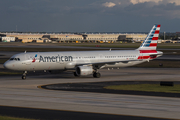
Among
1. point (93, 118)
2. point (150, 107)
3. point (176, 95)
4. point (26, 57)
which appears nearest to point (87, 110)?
point (93, 118)

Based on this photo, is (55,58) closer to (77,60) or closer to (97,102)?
(77,60)

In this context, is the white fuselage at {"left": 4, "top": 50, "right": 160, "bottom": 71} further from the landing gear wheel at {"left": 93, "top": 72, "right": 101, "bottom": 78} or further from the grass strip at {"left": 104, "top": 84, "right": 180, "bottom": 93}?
the grass strip at {"left": 104, "top": 84, "right": 180, "bottom": 93}

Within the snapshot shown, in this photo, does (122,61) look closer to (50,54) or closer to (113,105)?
(50,54)

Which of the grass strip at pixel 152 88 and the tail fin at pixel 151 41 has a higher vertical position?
the tail fin at pixel 151 41

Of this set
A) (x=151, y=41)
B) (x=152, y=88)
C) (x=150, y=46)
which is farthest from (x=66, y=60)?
(x=151, y=41)

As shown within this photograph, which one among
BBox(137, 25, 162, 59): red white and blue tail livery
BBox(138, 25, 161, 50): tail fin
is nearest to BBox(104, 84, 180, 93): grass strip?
BBox(137, 25, 162, 59): red white and blue tail livery

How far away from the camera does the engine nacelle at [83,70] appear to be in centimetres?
4828

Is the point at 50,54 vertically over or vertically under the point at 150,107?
over

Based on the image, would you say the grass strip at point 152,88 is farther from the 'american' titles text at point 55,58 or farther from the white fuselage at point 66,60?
the 'american' titles text at point 55,58

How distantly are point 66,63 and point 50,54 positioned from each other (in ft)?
9.44

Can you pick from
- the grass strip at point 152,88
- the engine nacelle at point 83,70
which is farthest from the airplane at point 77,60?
the grass strip at point 152,88

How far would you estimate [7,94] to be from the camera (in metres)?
32.6

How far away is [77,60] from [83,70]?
3.33 m

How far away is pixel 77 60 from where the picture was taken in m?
51.1
